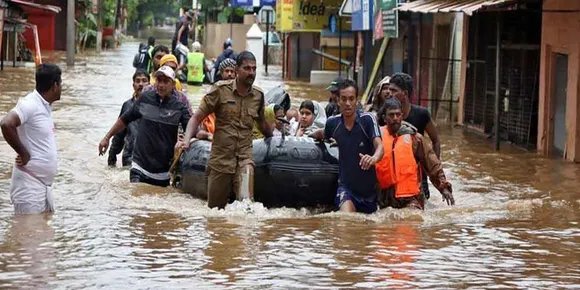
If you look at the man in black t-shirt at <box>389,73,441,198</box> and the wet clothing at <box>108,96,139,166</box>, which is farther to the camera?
the wet clothing at <box>108,96,139,166</box>

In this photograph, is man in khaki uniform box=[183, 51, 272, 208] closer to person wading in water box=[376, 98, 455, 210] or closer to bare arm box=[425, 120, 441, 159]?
person wading in water box=[376, 98, 455, 210]

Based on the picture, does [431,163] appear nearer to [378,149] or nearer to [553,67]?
[378,149]

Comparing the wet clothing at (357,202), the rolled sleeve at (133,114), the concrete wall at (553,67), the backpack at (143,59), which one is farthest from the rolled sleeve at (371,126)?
the backpack at (143,59)

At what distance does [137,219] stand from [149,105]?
57.9 inches

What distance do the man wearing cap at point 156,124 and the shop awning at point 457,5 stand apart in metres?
6.42

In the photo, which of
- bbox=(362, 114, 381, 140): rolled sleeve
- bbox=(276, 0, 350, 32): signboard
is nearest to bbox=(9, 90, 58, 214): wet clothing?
bbox=(362, 114, 381, 140): rolled sleeve

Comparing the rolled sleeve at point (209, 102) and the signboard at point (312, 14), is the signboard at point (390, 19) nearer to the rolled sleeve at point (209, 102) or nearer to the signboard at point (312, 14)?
the signboard at point (312, 14)

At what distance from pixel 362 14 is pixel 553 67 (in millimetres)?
11225

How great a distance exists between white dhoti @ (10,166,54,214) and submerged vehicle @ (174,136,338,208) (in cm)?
255

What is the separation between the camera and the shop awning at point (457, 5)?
54.5 ft

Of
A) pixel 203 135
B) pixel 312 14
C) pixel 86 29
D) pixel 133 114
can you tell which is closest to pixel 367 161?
pixel 203 135

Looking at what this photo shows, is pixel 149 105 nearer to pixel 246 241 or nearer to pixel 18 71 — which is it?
pixel 246 241

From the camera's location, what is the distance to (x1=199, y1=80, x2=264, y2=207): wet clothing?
1016cm

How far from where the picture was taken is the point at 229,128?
10.2 meters
